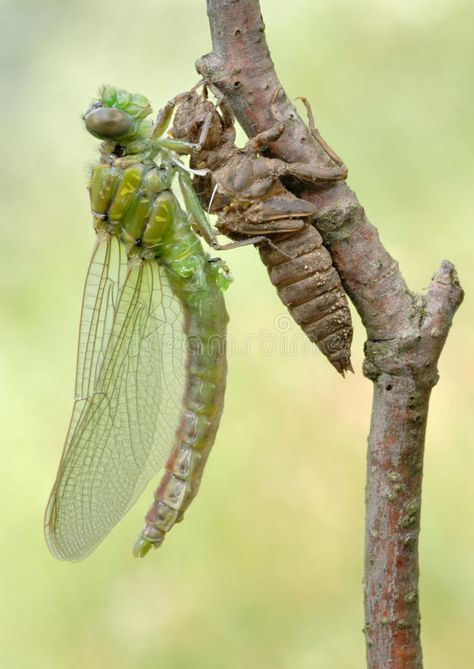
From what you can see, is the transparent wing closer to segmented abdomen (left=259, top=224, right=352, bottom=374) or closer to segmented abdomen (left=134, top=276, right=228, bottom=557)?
segmented abdomen (left=134, top=276, right=228, bottom=557)

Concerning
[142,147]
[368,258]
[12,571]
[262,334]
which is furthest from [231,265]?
[368,258]

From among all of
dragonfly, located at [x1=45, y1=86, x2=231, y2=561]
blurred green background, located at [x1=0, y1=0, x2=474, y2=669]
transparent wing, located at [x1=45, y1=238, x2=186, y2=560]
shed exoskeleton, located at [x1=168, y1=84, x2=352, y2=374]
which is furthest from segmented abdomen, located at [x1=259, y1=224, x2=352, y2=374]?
blurred green background, located at [x1=0, y1=0, x2=474, y2=669]

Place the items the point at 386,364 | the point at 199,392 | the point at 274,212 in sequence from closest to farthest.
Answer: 1. the point at 386,364
2. the point at 274,212
3. the point at 199,392

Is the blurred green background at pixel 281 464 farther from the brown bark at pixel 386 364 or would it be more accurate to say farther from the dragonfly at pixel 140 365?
the brown bark at pixel 386 364

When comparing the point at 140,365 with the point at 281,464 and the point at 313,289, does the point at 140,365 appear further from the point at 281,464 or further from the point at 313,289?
the point at 281,464

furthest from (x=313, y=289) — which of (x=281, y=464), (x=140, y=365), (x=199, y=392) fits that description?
(x=281, y=464)

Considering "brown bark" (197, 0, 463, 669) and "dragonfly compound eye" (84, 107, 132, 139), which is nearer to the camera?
"brown bark" (197, 0, 463, 669)
